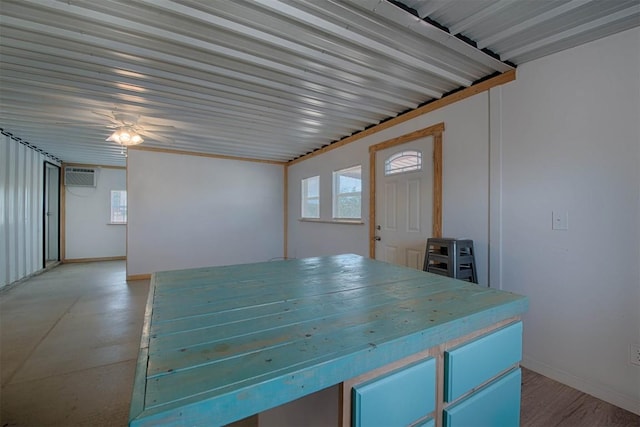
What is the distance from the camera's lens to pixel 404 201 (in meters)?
3.31

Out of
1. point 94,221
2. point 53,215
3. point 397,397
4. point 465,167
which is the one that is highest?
point 465,167

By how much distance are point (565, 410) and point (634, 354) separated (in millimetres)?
573

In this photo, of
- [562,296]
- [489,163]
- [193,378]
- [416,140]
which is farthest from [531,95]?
[193,378]

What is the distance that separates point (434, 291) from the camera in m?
1.25

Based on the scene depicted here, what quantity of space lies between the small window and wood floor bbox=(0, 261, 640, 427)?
2202mm

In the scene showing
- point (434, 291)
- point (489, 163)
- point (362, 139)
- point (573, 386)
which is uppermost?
point (362, 139)

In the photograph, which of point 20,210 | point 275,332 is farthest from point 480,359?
point 20,210

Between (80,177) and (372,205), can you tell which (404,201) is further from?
(80,177)

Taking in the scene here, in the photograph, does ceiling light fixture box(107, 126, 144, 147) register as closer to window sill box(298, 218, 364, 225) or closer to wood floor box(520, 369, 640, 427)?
window sill box(298, 218, 364, 225)

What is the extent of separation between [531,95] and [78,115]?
195 inches

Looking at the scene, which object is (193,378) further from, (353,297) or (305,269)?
(305,269)

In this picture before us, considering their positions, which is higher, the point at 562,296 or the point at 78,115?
the point at 78,115

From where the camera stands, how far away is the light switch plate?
2.02m

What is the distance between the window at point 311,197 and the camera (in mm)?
5449
